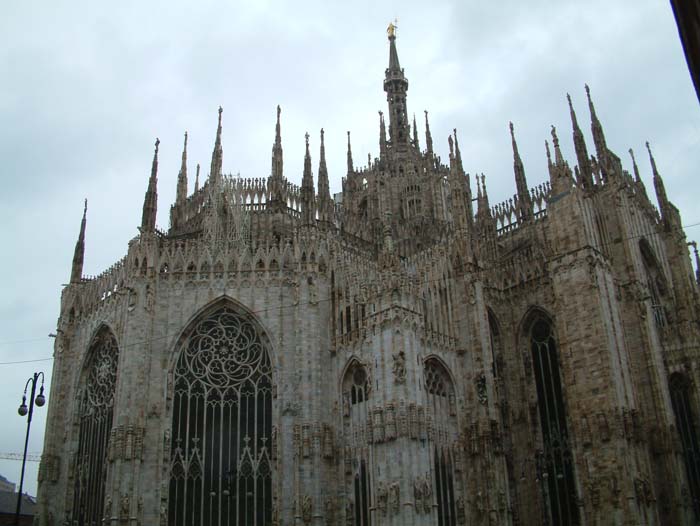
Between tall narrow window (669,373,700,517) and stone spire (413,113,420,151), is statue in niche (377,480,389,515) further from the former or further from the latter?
stone spire (413,113,420,151)

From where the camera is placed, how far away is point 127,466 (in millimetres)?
30625

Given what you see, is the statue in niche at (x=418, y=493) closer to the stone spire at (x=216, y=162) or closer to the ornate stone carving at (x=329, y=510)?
the ornate stone carving at (x=329, y=510)

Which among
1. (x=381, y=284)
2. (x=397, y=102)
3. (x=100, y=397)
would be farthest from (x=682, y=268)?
(x=100, y=397)

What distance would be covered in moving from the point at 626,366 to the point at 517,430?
23.5 ft

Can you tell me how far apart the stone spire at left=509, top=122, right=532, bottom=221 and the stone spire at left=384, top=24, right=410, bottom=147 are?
12493 millimetres

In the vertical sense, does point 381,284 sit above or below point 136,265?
below

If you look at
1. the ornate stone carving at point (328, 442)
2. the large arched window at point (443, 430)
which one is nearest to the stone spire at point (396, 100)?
the large arched window at point (443, 430)

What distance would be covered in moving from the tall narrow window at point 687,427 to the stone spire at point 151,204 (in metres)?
29.4

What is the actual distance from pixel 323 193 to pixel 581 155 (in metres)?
16.0

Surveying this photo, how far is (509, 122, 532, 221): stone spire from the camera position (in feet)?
156

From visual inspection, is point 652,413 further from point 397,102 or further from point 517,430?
A: point 397,102

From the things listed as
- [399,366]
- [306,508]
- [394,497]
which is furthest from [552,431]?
[306,508]

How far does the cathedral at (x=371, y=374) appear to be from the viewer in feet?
99.7

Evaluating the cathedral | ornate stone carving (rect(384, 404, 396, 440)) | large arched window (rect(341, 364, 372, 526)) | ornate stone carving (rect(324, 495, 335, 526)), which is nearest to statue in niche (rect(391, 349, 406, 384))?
the cathedral
